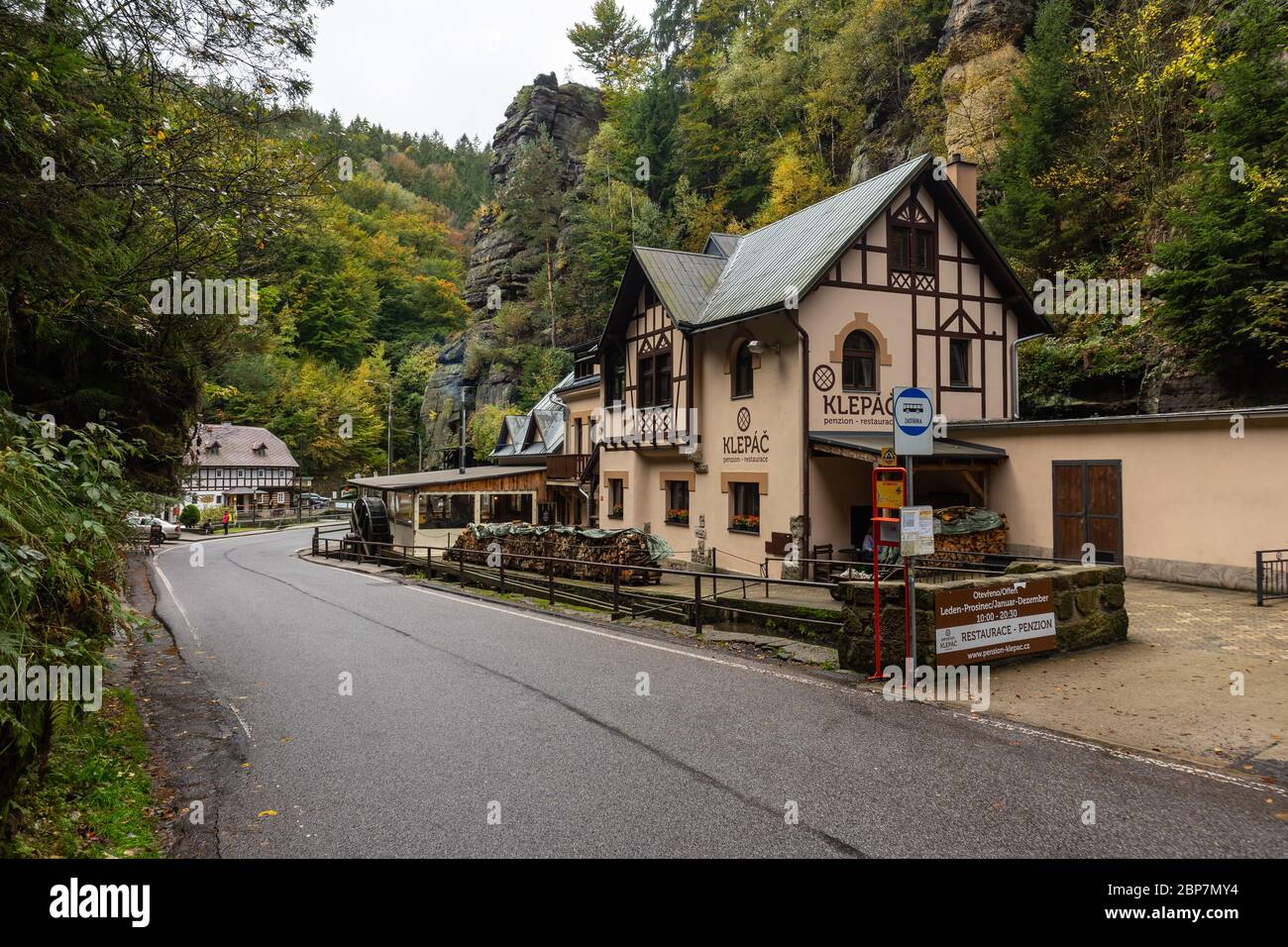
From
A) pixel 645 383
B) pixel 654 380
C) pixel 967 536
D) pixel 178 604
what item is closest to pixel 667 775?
pixel 967 536

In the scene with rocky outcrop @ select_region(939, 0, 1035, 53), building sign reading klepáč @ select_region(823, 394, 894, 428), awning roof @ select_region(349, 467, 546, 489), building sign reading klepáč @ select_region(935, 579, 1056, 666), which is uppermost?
rocky outcrop @ select_region(939, 0, 1035, 53)

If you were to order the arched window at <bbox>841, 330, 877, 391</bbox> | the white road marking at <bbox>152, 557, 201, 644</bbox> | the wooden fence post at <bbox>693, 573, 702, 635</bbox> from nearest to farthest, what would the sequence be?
the wooden fence post at <bbox>693, 573, 702, 635</bbox> < the white road marking at <bbox>152, 557, 201, 644</bbox> < the arched window at <bbox>841, 330, 877, 391</bbox>

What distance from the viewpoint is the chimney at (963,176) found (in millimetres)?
21266

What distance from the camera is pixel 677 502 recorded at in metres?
23.6

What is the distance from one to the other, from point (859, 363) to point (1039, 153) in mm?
14952

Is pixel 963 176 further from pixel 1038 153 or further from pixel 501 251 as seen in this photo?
pixel 501 251

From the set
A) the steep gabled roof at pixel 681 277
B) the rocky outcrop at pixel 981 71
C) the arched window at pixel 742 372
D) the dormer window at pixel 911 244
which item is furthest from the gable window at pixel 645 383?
the rocky outcrop at pixel 981 71

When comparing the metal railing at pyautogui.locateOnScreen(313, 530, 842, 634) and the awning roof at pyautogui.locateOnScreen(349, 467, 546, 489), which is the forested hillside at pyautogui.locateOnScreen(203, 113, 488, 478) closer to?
the awning roof at pyautogui.locateOnScreen(349, 467, 546, 489)

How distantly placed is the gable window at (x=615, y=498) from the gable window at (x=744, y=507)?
647 cm

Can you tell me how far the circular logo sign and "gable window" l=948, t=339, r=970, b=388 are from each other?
13.4 metres

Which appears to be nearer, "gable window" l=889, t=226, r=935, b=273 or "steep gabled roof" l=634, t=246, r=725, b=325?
"gable window" l=889, t=226, r=935, b=273

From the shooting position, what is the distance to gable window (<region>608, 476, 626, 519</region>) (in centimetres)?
2673

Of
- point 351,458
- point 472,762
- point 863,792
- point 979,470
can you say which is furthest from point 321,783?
point 351,458

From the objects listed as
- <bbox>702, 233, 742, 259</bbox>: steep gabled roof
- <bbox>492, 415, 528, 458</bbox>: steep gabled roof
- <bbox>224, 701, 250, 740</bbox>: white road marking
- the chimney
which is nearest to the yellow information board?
<bbox>224, 701, 250, 740</bbox>: white road marking
